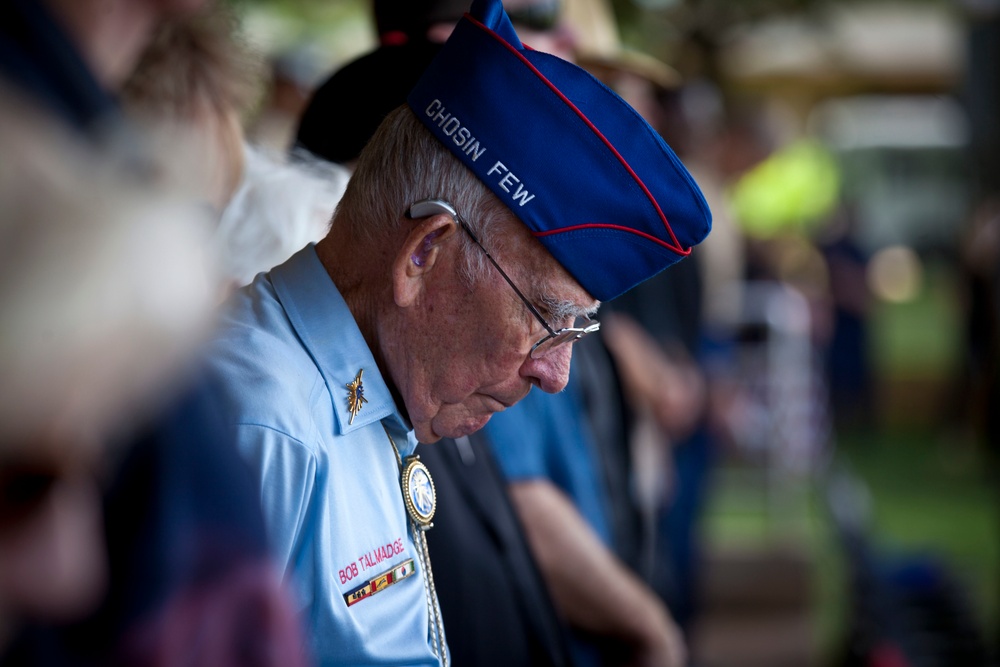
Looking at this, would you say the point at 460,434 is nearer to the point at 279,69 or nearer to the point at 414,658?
the point at 414,658

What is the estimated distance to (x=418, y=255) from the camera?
4.53ft

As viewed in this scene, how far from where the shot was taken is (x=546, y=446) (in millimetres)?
2430

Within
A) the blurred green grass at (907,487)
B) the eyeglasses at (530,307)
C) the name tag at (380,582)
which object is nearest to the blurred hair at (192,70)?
the eyeglasses at (530,307)

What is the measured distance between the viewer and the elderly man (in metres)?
1.34

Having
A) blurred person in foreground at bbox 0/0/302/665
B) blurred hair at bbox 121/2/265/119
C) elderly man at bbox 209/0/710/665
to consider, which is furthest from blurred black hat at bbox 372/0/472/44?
blurred person in foreground at bbox 0/0/302/665

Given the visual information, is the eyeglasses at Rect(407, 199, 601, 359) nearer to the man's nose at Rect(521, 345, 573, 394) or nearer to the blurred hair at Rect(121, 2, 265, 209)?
the man's nose at Rect(521, 345, 573, 394)

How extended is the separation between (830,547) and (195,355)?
21.9 feet

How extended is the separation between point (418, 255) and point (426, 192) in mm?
76

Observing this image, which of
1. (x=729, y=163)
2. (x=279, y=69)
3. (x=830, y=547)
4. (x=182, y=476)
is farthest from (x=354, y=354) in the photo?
(x=830, y=547)

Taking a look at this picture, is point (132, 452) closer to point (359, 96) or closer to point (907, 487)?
point (359, 96)

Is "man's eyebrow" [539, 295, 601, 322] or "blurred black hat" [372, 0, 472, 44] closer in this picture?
"man's eyebrow" [539, 295, 601, 322]

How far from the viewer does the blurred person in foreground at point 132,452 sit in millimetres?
510

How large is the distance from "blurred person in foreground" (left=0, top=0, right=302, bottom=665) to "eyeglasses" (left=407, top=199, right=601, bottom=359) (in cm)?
67

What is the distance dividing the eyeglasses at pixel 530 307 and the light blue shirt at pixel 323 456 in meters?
0.16
